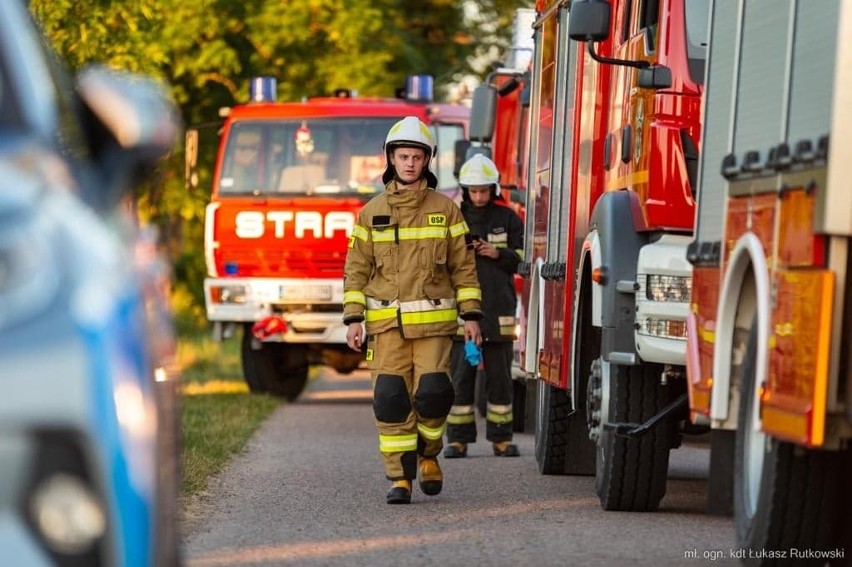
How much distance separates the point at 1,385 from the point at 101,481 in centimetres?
29

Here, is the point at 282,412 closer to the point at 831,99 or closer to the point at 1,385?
the point at 831,99

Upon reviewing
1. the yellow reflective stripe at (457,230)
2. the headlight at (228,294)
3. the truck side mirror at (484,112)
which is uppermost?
the truck side mirror at (484,112)

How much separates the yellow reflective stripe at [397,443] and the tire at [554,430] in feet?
5.37

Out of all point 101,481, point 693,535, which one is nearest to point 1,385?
point 101,481

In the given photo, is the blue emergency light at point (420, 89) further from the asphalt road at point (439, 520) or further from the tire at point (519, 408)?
the asphalt road at point (439, 520)

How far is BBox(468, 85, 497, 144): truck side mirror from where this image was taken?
17312 millimetres

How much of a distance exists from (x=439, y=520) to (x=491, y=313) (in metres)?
4.67

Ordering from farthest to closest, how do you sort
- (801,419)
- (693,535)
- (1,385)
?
(693,535) < (801,419) < (1,385)

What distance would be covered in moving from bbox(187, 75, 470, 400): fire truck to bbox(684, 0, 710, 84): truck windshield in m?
9.98

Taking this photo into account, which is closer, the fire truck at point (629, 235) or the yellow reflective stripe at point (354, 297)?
the fire truck at point (629, 235)

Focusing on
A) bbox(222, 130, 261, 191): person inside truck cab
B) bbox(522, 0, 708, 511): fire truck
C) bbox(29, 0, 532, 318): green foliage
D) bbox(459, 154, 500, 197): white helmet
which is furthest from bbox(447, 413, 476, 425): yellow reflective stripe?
bbox(29, 0, 532, 318): green foliage

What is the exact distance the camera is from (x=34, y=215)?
4344 millimetres

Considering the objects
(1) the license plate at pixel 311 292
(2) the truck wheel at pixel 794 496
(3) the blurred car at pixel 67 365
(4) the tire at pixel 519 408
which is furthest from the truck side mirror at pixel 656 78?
(1) the license plate at pixel 311 292

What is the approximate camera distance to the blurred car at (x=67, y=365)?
163 inches
